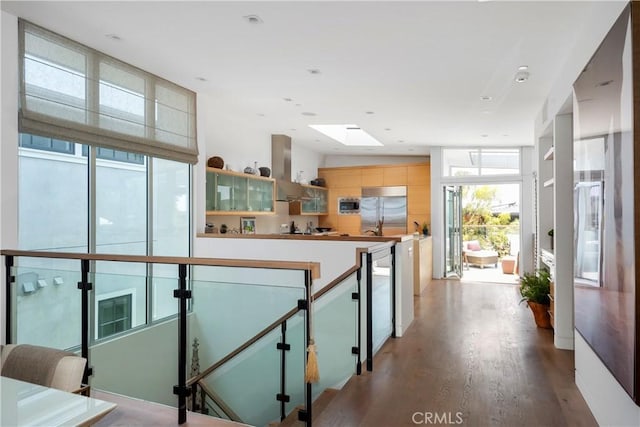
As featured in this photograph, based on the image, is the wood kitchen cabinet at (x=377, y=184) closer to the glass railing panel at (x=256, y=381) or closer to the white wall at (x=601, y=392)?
the white wall at (x=601, y=392)

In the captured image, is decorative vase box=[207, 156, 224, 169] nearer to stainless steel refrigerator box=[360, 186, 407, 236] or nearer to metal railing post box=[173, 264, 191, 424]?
metal railing post box=[173, 264, 191, 424]

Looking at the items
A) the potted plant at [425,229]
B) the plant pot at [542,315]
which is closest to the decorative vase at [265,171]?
the potted plant at [425,229]

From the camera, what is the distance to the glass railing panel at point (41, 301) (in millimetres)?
3287

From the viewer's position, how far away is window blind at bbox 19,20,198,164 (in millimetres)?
3463

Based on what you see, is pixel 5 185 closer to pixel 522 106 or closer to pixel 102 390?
pixel 102 390

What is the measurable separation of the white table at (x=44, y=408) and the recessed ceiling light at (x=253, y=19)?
2.75 meters

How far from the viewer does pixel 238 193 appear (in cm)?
644

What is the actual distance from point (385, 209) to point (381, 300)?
5.68 m

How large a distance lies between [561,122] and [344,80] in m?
2.23

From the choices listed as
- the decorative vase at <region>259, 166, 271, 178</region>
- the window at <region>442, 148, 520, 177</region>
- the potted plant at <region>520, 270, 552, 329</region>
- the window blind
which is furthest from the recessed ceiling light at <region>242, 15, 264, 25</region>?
the window at <region>442, 148, 520, 177</region>

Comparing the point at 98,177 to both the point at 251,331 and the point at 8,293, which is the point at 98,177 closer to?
the point at 8,293

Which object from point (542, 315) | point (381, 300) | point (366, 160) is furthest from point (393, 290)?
point (366, 160)

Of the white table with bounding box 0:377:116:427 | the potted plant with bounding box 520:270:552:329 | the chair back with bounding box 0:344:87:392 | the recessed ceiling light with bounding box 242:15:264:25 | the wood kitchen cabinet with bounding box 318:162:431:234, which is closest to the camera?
the white table with bounding box 0:377:116:427

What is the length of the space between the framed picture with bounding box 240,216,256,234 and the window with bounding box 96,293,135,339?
11.5ft
